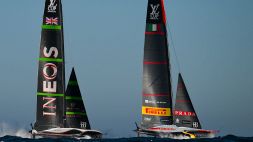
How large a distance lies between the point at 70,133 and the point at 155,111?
9800 millimetres

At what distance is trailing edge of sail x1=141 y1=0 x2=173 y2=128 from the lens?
250ft

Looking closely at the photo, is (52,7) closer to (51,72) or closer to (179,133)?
(51,72)

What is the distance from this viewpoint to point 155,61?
76.0 meters

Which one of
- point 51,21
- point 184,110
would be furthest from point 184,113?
point 51,21

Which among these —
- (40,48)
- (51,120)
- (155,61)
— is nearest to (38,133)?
(51,120)

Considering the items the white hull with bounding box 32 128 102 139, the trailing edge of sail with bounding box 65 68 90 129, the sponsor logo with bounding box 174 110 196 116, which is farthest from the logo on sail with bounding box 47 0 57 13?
the sponsor logo with bounding box 174 110 196 116

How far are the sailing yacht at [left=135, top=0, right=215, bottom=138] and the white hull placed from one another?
21.1ft

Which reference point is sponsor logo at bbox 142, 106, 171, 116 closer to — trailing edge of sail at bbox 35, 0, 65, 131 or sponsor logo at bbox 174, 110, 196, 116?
sponsor logo at bbox 174, 110, 196, 116

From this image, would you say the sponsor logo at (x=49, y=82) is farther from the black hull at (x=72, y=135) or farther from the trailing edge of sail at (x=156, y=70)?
the trailing edge of sail at (x=156, y=70)

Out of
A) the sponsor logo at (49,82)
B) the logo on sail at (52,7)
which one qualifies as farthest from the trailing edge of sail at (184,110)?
the logo on sail at (52,7)

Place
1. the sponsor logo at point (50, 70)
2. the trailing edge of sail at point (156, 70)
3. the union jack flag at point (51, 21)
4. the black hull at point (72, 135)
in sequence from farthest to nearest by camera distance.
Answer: the trailing edge of sail at point (156, 70), the union jack flag at point (51, 21), the sponsor logo at point (50, 70), the black hull at point (72, 135)

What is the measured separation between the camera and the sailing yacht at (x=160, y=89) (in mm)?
75750

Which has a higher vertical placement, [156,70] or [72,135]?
[156,70]

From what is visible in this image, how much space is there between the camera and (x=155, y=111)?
77312mm
